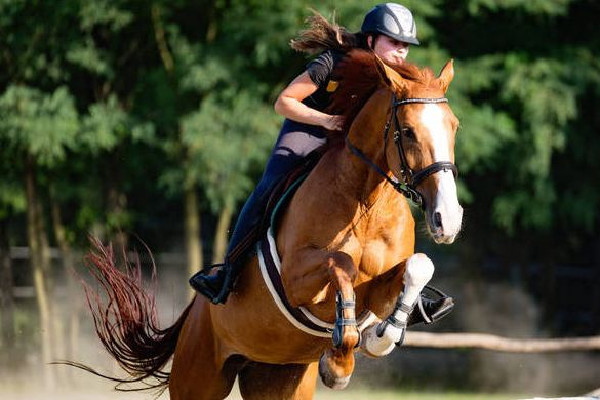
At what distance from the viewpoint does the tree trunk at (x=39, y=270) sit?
1550 centimetres

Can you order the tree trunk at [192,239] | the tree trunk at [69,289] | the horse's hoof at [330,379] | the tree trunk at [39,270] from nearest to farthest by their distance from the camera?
1. the horse's hoof at [330,379]
2. the tree trunk at [192,239]
3. the tree trunk at [39,270]
4. the tree trunk at [69,289]

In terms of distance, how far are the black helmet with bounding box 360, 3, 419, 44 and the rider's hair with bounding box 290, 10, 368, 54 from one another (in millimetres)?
221

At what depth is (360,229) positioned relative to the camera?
6160mm

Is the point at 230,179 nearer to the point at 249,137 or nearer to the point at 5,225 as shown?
the point at 249,137

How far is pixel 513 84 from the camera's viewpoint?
14.4 metres

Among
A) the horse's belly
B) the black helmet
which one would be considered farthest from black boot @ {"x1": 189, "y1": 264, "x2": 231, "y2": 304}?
the black helmet

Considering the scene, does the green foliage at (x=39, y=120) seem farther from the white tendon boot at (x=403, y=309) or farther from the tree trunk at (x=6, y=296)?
the white tendon boot at (x=403, y=309)

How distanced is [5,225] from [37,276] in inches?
52.7

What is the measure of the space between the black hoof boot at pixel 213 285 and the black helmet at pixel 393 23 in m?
1.69

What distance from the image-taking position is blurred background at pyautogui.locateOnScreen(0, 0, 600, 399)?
14.0 meters

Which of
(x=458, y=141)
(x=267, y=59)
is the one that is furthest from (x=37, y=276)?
(x=458, y=141)

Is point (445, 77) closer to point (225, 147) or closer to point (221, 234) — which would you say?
point (225, 147)

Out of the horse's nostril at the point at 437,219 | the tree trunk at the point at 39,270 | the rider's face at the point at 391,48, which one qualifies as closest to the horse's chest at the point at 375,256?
the horse's nostril at the point at 437,219

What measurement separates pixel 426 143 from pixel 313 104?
1170mm
